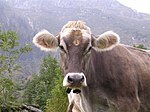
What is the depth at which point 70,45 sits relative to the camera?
27.1 feet

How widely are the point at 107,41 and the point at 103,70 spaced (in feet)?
2.49

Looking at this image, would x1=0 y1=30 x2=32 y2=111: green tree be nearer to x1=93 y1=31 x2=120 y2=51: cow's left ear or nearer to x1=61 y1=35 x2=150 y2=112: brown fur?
x1=61 y1=35 x2=150 y2=112: brown fur

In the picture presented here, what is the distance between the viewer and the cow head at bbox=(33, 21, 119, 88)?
25.6 ft

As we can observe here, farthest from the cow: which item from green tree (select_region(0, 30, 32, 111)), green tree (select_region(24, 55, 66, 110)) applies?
green tree (select_region(24, 55, 66, 110))

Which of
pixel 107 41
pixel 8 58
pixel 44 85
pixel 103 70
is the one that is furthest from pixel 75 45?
pixel 44 85

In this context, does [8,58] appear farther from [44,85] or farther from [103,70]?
[44,85]

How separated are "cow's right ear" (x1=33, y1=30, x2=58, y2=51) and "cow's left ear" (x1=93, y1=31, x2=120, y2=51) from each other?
973 mm

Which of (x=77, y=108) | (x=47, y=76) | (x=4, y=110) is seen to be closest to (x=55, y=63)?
(x=47, y=76)

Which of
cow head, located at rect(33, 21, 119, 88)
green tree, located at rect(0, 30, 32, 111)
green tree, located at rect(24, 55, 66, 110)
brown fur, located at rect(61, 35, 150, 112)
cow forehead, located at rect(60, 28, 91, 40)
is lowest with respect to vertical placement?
green tree, located at rect(24, 55, 66, 110)

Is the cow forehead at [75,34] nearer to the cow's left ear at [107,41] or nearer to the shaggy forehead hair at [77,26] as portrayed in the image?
the shaggy forehead hair at [77,26]

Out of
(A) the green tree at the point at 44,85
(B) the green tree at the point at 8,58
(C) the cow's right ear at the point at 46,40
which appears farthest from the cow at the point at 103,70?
(A) the green tree at the point at 44,85

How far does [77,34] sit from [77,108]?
2.75m

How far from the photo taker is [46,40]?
9055 mm

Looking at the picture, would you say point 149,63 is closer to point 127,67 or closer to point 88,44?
point 127,67
